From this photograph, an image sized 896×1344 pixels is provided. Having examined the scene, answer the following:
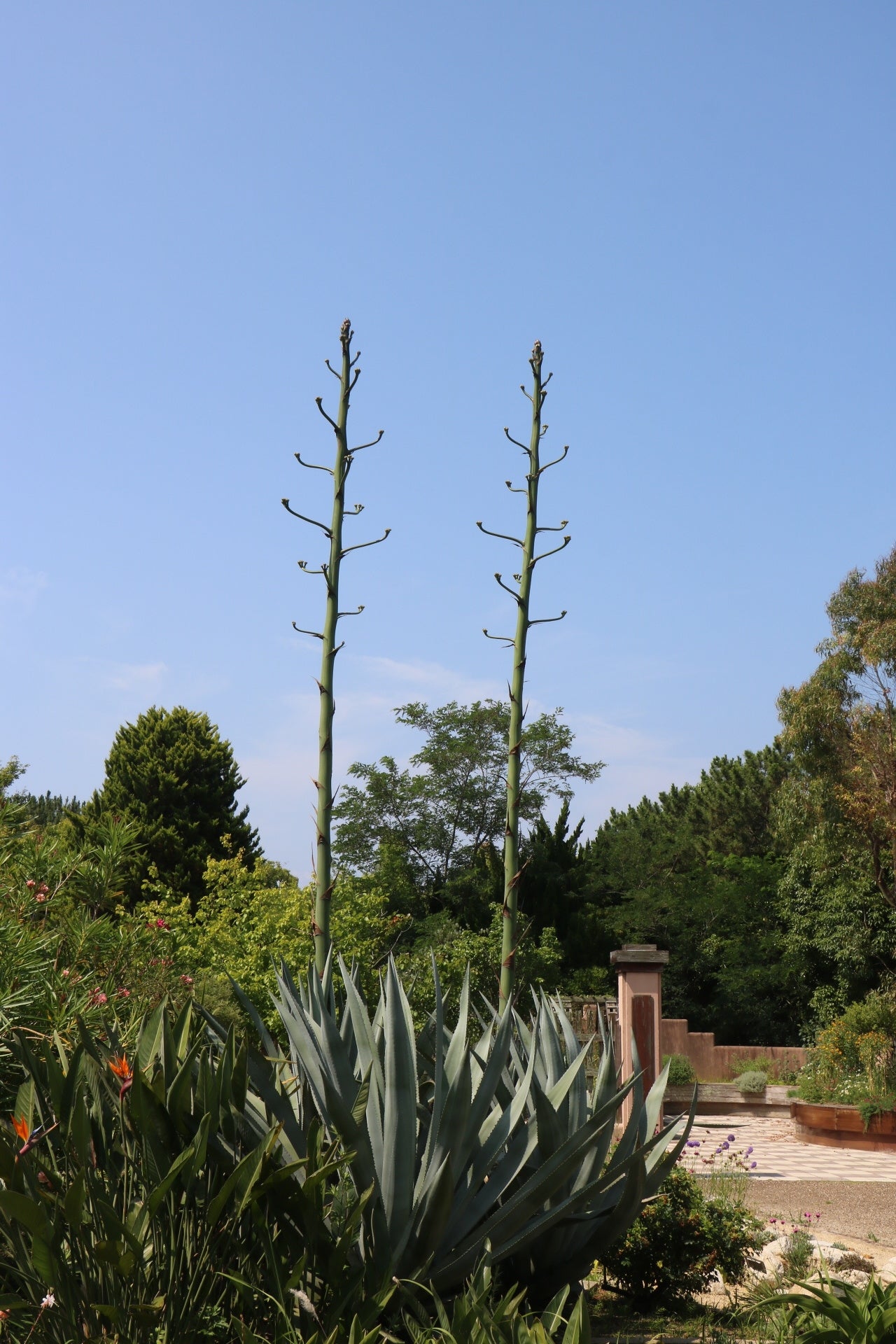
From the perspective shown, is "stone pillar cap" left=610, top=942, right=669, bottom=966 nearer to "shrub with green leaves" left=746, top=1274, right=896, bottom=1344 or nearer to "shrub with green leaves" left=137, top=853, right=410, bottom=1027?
"shrub with green leaves" left=137, top=853, right=410, bottom=1027

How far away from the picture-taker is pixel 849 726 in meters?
21.7

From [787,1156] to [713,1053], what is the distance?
10.9 metres

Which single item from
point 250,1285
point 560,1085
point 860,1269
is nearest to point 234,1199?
point 250,1285

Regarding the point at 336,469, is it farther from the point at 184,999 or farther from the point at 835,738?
the point at 835,738

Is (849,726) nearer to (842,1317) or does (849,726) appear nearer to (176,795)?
(176,795)

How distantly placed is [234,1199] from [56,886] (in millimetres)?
3195

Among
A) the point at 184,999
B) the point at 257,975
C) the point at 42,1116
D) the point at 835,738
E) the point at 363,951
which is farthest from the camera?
the point at 835,738

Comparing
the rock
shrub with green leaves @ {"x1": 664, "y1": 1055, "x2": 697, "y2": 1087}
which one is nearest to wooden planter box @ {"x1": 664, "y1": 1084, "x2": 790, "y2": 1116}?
shrub with green leaves @ {"x1": 664, "y1": 1055, "x2": 697, "y2": 1087}

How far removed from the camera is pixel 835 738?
21.8 meters

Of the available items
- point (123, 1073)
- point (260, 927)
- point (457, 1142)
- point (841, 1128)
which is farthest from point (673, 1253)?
point (841, 1128)

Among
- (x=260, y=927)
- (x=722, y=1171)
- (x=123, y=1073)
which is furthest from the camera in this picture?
(x=260, y=927)

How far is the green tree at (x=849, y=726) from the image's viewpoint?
20.9 meters

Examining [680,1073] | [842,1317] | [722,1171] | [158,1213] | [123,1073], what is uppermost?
[123,1073]

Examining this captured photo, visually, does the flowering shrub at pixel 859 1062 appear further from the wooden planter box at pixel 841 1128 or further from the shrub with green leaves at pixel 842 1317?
the shrub with green leaves at pixel 842 1317
